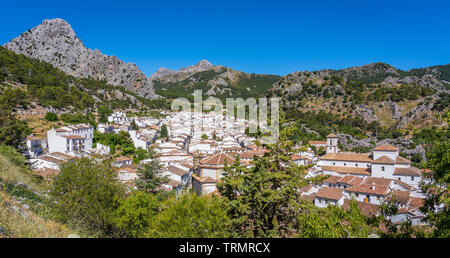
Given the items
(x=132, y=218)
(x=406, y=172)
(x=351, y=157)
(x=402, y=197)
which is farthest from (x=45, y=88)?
(x=406, y=172)

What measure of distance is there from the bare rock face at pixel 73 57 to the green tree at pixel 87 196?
419ft

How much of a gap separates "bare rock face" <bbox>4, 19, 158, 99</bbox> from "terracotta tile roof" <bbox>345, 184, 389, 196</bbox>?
121538 mm

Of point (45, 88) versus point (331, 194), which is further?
point (45, 88)

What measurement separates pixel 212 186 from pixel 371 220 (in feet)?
54.7

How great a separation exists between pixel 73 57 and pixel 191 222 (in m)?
154

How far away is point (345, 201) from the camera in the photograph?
27953 mm

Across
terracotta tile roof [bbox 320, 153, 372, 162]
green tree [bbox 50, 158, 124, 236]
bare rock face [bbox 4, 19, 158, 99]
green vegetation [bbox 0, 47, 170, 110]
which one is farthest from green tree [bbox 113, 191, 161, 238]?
bare rock face [bbox 4, 19, 158, 99]

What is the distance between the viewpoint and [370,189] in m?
30.5

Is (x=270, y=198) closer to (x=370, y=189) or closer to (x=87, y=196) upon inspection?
(x=87, y=196)

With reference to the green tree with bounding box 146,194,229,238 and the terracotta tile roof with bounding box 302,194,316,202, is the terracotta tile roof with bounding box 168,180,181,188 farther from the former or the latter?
the green tree with bounding box 146,194,229,238

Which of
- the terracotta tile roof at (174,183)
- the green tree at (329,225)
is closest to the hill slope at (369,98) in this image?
the terracotta tile roof at (174,183)

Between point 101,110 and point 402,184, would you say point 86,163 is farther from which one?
point 101,110

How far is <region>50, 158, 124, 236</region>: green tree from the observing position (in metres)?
11.6

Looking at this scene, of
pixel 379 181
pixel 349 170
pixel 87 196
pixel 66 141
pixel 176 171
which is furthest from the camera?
pixel 349 170
